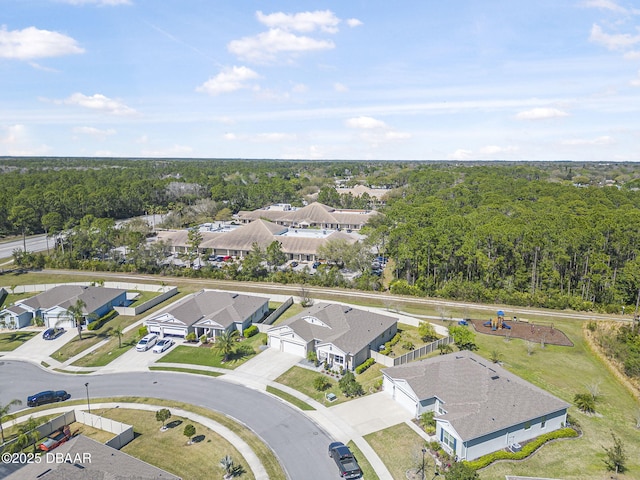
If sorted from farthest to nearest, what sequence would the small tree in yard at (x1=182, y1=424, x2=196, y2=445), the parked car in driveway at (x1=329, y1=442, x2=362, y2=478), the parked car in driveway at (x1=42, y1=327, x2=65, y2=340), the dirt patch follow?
1. the parked car in driveway at (x1=42, y1=327, x2=65, y2=340)
2. the dirt patch
3. the small tree in yard at (x1=182, y1=424, x2=196, y2=445)
4. the parked car in driveway at (x1=329, y1=442, x2=362, y2=478)

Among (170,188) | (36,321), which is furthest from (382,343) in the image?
(170,188)

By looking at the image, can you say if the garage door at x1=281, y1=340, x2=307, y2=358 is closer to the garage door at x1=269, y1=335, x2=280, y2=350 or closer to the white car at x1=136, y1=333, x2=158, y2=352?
the garage door at x1=269, y1=335, x2=280, y2=350

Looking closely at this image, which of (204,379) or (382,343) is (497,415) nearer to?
(382,343)

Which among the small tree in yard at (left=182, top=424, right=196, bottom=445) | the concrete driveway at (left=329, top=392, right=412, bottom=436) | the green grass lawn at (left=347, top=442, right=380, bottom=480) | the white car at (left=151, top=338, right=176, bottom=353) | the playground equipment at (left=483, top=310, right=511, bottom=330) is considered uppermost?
the playground equipment at (left=483, top=310, right=511, bottom=330)

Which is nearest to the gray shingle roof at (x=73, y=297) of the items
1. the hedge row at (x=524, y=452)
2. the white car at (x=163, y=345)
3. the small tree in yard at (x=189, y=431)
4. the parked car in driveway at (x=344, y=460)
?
the white car at (x=163, y=345)

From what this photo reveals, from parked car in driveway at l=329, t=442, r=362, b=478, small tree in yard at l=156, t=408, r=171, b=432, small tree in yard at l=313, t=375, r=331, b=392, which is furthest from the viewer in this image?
small tree in yard at l=313, t=375, r=331, b=392

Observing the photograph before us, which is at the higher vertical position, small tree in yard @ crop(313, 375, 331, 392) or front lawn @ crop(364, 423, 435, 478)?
small tree in yard @ crop(313, 375, 331, 392)

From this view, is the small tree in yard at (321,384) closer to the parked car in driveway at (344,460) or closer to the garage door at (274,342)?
the parked car in driveway at (344,460)

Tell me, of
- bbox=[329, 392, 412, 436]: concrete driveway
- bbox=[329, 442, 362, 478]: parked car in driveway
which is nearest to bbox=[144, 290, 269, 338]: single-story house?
bbox=[329, 392, 412, 436]: concrete driveway
